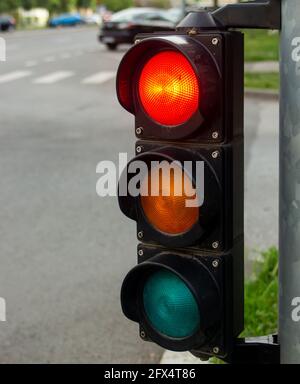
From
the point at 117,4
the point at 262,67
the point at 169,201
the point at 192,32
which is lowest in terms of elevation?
the point at 262,67

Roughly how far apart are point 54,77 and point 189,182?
1901 centimetres

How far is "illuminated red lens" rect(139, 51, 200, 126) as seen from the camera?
1644 mm

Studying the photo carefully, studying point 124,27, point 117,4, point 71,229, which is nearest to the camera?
point 71,229

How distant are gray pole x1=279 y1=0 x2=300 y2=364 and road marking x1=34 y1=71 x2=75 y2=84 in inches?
700

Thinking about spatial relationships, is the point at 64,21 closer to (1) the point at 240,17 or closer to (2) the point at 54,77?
(2) the point at 54,77

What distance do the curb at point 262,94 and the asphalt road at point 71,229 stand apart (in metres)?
0.44

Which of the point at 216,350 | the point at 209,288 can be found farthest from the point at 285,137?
the point at 216,350

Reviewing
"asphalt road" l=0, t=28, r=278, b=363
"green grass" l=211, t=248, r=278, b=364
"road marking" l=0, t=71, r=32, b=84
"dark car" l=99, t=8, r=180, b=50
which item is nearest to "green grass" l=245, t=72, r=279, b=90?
"asphalt road" l=0, t=28, r=278, b=363

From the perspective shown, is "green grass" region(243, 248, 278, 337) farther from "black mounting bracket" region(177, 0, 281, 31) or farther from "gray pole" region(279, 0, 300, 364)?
"black mounting bracket" region(177, 0, 281, 31)

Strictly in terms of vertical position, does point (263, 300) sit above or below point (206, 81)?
below

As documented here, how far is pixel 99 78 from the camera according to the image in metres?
19.7

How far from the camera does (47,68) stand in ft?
74.9

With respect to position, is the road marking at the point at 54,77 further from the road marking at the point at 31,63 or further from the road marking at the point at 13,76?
the road marking at the point at 31,63
